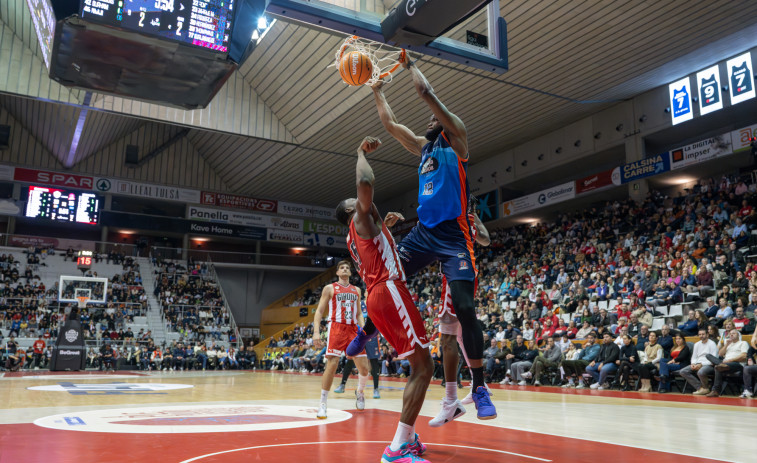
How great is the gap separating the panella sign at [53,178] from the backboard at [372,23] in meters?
22.2

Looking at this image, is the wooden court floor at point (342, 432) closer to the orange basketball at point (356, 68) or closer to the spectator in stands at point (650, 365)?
the orange basketball at point (356, 68)

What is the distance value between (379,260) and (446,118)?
105 cm

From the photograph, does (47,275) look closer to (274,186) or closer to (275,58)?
(274,186)

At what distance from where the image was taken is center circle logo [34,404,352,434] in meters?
4.23

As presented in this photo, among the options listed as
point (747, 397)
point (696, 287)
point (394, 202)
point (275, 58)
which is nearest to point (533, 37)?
point (696, 287)

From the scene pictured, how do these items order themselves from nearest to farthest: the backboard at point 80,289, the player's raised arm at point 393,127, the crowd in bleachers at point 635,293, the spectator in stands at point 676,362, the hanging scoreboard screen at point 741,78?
the player's raised arm at point 393,127 < the spectator in stands at point 676,362 < the crowd in bleachers at point 635,293 < the hanging scoreboard screen at point 741,78 < the backboard at point 80,289

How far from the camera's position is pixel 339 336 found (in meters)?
6.50

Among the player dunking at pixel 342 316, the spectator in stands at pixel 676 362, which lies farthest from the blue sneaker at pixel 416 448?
the spectator in stands at pixel 676 362

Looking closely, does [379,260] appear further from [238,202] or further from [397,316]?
[238,202]

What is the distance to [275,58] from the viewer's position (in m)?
17.4

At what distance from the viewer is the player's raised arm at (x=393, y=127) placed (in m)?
4.22

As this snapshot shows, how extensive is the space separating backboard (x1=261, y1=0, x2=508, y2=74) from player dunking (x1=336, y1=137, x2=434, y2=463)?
3810 millimetres

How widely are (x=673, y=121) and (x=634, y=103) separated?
1741mm

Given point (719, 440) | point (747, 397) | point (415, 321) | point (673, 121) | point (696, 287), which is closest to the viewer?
point (415, 321)
